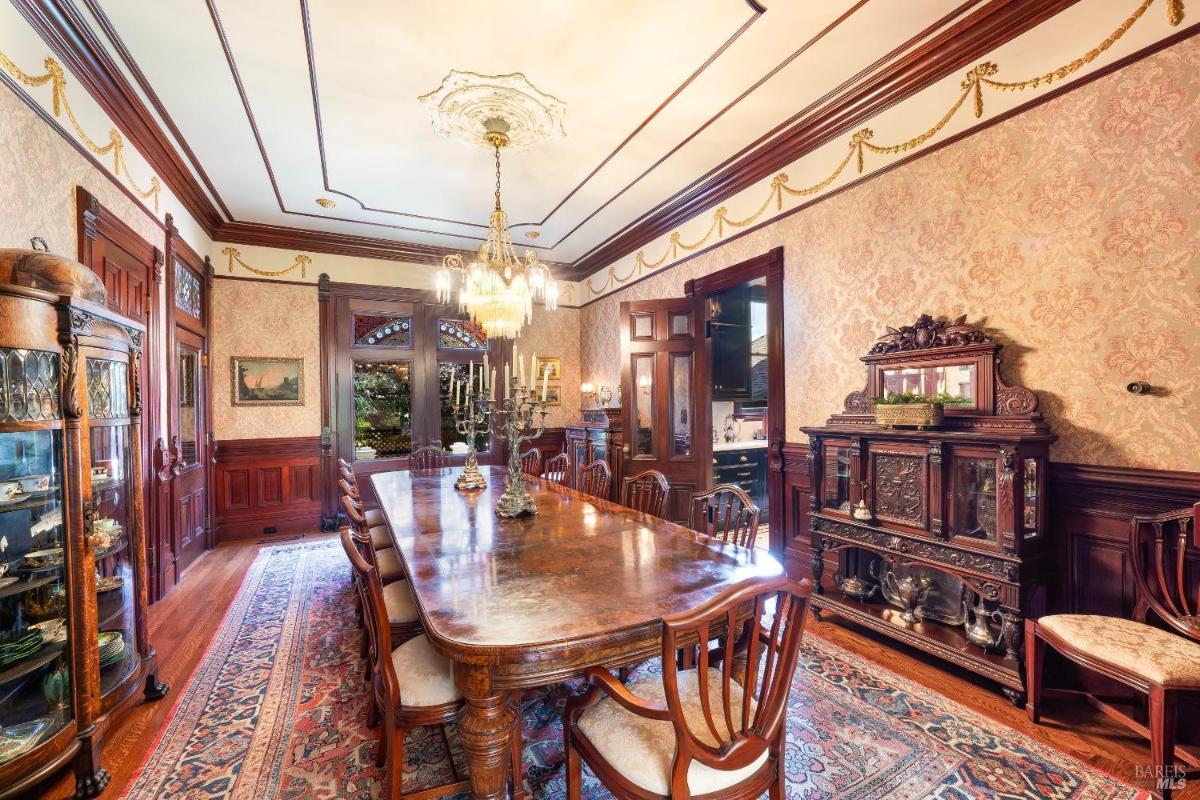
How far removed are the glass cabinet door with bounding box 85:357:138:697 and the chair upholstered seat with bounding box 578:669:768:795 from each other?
6.54 ft

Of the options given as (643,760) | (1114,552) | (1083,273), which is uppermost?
(1083,273)

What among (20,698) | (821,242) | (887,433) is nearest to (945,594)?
(887,433)

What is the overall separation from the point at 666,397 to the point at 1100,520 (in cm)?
296

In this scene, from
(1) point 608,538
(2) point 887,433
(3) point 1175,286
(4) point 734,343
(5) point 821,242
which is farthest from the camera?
(4) point 734,343

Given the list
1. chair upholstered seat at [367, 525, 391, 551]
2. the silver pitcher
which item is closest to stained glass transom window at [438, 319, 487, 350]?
chair upholstered seat at [367, 525, 391, 551]

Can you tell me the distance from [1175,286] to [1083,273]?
1.01 ft

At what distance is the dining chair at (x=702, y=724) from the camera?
3.74 feet

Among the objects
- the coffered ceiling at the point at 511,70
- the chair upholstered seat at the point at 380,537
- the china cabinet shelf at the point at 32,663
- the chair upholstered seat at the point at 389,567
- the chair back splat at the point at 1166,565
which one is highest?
the coffered ceiling at the point at 511,70

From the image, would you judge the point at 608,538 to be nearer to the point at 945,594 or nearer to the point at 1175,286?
the point at 945,594

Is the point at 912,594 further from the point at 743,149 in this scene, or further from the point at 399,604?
the point at 743,149

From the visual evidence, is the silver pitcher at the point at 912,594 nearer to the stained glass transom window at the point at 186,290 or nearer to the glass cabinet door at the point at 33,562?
the glass cabinet door at the point at 33,562

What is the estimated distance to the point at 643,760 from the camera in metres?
1.27

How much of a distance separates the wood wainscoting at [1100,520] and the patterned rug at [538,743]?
73 cm

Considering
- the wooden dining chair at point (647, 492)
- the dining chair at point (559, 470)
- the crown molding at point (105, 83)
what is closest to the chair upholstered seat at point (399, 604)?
the wooden dining chair at point (647, 492)
